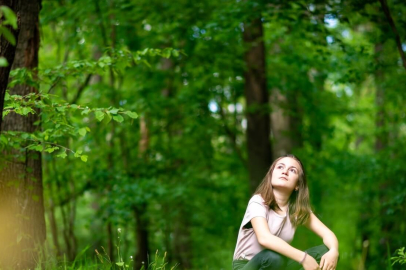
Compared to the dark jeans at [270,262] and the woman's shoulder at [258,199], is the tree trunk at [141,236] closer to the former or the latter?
the woman's shoulder at [258,199]

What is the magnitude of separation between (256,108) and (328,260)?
4848mm

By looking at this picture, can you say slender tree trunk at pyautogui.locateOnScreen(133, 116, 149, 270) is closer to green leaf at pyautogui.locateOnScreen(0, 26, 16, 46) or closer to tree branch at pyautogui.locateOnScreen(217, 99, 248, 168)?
tree branch at pyautogui.locateOnScreen(217, 99, 248, 168)

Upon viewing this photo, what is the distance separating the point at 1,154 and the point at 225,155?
7.27m

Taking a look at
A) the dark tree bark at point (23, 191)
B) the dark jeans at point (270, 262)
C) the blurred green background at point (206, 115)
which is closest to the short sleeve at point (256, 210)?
the dark jeans at point (270, 262)

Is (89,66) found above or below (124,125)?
above

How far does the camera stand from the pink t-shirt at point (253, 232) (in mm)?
3543

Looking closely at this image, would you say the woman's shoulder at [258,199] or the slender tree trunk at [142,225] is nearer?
the woman's shoulder at [258,199]

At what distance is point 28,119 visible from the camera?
4637 mm

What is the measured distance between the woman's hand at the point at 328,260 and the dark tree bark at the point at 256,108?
4.55 metres

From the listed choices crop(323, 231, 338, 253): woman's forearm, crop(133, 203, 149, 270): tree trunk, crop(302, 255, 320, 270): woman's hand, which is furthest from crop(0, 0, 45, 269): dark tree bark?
crop(133, 203, 149, 270): tree trunk

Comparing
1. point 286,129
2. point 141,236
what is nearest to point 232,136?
point 286,129

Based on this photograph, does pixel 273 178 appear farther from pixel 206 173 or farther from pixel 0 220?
pixel 206 173

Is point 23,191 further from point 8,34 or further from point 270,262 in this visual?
point 8,34

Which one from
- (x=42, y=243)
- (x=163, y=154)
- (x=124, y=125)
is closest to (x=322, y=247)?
(x=42, y=243)
